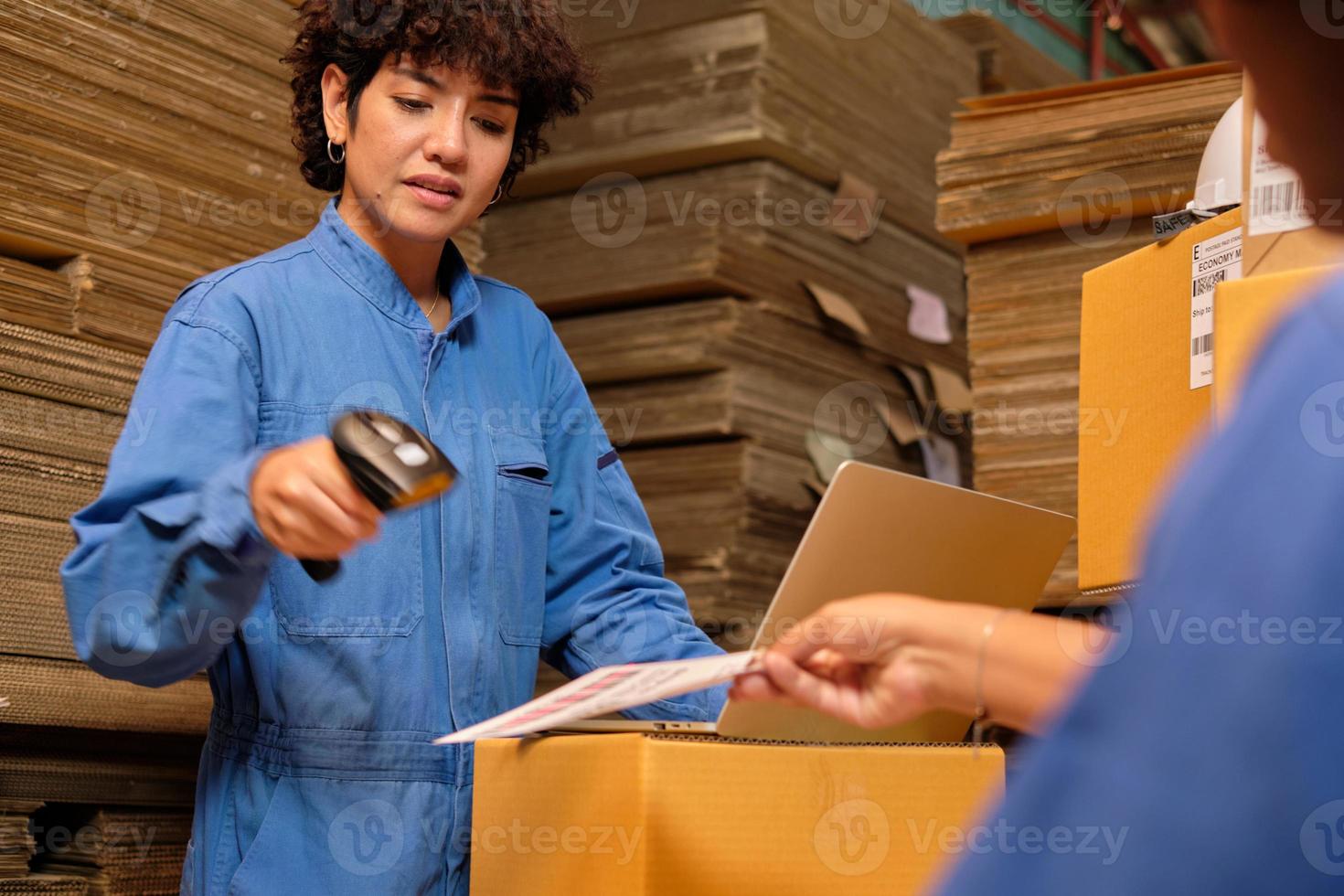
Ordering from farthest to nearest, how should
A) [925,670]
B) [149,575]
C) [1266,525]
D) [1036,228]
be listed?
[1036,228] < [149,575] < [925,670] < [1266,525]

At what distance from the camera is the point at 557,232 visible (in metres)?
3.53

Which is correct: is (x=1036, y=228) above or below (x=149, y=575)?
above

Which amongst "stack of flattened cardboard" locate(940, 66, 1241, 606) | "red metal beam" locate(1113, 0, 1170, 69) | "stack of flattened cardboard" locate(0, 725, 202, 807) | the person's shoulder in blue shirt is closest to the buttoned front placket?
"stack of flattened cardboard" locate(0, 725, 202, 807)

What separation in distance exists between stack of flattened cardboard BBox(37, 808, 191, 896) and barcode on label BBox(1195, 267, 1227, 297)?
1782 millimetres

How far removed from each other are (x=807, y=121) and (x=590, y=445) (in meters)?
1.71

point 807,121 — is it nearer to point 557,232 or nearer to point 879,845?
point 557,232

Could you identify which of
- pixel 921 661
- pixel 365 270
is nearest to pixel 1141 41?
pixel 365 270

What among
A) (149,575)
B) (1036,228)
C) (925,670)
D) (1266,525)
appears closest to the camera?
(1266,525)

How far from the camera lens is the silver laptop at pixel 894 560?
51.4 inches

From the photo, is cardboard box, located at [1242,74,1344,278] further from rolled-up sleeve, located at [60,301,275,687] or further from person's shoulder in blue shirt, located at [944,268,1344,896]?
rolled-up sleeve, located at [60,301,275,687]

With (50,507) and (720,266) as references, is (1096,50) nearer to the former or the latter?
(720,266)

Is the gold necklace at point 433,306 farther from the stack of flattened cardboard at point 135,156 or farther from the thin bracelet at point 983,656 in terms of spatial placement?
the thin bracelet at point 983,656

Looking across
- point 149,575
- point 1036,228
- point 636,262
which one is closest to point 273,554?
point 149,575

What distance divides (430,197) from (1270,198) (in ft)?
3.42
